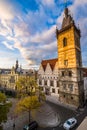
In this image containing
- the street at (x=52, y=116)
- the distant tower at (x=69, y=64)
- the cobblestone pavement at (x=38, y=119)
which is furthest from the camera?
the distant tower at (x=69, y=64)

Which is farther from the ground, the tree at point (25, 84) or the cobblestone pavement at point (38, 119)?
the tree at point (25, 84)

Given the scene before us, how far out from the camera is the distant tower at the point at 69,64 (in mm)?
42594

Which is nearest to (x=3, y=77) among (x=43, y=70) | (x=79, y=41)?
→ (x=43, y=70)

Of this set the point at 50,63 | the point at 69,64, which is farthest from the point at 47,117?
the point at 50,63

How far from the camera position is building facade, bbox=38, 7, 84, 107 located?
42.6 meters

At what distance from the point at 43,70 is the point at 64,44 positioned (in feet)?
→ 66.5

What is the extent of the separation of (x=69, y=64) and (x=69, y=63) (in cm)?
37

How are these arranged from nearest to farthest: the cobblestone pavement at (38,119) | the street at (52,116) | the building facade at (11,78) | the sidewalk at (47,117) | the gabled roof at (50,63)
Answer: the street at (52,116)
the cobblestone pavement at (38,119)
the sidewalk at (47,117)
the gabled roof at (50,63)
the building facade at (11,78)

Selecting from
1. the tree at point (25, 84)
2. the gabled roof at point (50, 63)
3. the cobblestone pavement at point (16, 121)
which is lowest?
the cobblestone pavement at point (16, 121)

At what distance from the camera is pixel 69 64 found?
44594mm

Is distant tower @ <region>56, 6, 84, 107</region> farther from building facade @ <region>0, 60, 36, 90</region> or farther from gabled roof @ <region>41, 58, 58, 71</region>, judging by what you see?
building facade @ <region>0, 60, 36, 90</region>

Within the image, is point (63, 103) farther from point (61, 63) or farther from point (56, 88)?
point (61, 63)

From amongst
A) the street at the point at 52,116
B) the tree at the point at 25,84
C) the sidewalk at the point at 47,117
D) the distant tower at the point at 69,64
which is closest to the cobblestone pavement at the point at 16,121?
the street at the point at 52,116

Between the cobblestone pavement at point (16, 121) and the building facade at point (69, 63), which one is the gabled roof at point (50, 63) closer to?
the building facade at point (69, 63)
